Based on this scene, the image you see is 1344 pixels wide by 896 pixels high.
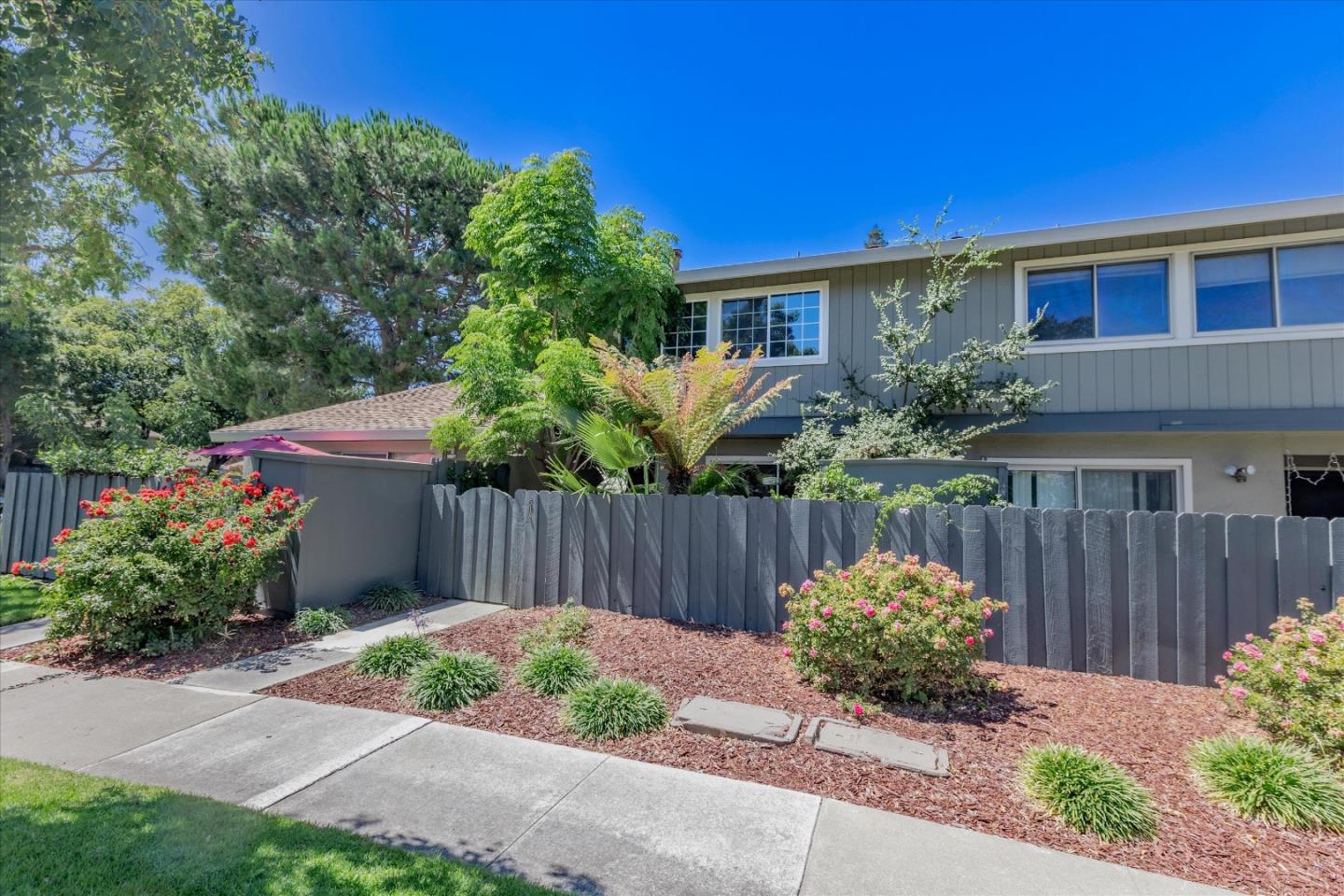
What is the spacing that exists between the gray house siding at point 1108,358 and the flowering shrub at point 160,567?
23.9 feet

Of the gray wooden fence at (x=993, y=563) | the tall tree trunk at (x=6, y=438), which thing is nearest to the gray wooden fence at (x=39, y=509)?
the gray wooden fence at (x=993, y=563)

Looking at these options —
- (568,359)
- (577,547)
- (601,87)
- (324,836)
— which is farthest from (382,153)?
(324,836)

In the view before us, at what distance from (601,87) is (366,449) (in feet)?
25.5

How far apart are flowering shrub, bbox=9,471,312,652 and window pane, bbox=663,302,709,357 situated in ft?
21.9

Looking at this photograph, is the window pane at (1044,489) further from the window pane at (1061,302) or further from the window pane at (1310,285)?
the window pane at (1310,285)

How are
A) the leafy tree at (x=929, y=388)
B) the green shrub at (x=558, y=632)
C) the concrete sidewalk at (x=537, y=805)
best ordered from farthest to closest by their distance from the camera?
the leafy tree at (x=929, y=388), the green shrub at (x=558, y=632), the concrete sidewalk at (x=537, y=805)

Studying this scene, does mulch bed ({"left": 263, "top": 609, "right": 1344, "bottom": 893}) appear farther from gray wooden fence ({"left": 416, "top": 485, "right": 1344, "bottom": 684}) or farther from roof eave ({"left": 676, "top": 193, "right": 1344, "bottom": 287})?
roof eave ({"left": 676, "top": 193, "right": 1344, "bottom": 287})

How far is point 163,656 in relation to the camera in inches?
211

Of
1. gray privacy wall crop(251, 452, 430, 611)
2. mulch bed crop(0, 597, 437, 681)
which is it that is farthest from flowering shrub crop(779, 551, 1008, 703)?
gray privacy wall crop(251, 452, 430, 611)

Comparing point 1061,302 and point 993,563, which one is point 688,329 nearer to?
point 1061,302

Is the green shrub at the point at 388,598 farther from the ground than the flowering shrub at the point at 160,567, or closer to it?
closer to it

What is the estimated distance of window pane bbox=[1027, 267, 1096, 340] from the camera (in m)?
8.61

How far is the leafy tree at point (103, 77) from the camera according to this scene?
314 centimetres

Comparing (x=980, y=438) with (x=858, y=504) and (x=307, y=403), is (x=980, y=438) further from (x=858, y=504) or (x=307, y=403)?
(x=307, y=403)
